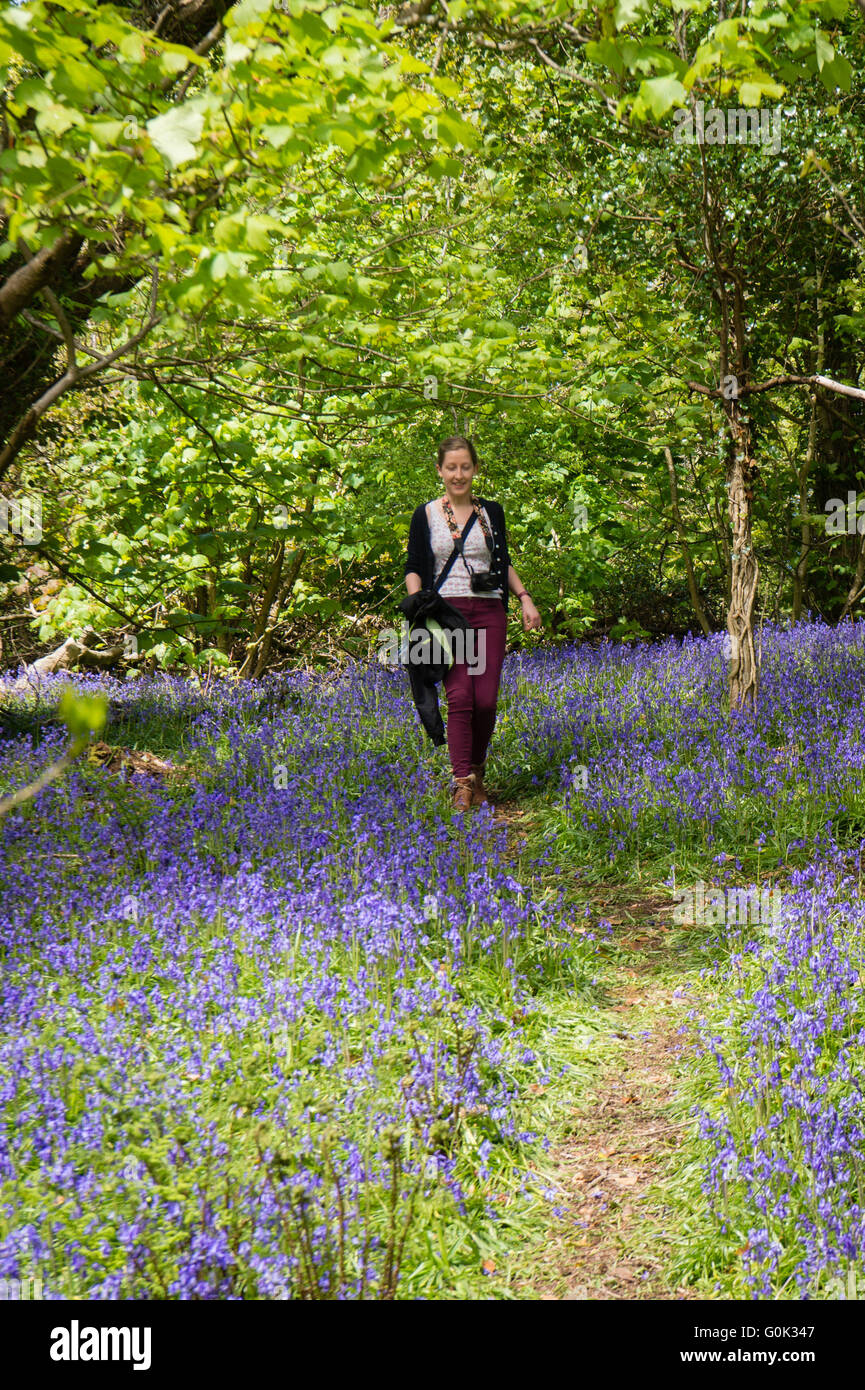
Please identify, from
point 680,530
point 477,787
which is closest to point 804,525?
point 680,530

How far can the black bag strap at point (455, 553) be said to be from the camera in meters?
5.89

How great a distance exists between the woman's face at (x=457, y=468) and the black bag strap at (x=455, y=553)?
210 mm

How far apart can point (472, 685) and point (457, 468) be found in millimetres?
1211

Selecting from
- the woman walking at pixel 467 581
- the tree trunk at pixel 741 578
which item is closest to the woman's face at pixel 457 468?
the woman walking at pixel 467 581

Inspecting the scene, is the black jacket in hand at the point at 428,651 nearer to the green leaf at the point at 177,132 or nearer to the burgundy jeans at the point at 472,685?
the burgundy jeans at the point at 472,685

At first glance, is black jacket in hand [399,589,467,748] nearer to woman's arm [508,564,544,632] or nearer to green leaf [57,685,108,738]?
woman's arm [508,564,544,632]

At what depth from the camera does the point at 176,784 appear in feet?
20.8

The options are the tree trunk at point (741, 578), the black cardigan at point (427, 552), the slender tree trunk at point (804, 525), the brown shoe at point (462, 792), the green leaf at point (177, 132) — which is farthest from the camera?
the slender tree trunk at point (804, 525)

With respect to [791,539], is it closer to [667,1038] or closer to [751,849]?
[751,849]

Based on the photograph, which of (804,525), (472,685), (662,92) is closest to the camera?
(662,92)

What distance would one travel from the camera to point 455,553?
5.90 metres

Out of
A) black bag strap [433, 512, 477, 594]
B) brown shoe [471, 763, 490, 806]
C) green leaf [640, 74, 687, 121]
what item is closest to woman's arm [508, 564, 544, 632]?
black bag strap [433, 512, 477, 594]

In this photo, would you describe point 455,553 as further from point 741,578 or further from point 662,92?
point 662,92

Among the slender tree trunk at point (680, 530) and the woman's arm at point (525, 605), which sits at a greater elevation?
the slender tree trunk at point (680, 530)
